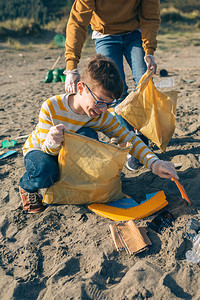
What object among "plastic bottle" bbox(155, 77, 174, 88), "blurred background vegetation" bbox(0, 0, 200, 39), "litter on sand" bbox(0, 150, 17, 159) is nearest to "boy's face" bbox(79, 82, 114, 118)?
"litter on sand" bbox(0, 150, 17, 159)

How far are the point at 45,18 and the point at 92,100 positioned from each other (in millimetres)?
14097

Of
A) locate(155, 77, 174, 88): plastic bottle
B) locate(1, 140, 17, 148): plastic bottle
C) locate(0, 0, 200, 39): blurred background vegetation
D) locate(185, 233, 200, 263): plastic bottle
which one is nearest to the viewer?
locate(185, 233, 200, 263): plastic bottle

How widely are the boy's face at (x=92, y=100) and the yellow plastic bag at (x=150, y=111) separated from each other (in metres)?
0.69

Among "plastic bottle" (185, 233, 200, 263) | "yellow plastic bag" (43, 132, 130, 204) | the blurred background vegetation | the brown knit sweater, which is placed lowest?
the blurred background vegetation

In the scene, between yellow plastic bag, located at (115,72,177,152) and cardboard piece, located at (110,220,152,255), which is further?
yellow plastic bag, located at (115,72,177,152)

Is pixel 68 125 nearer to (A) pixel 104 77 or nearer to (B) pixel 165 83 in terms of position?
(A) pixel 104 77

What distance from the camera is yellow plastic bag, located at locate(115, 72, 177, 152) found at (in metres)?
2.49

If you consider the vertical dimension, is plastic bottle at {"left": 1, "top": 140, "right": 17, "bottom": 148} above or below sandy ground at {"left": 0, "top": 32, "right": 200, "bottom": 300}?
below

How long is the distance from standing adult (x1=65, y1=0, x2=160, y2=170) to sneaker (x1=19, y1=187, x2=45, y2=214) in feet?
2.85

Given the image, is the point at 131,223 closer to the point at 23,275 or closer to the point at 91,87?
the point at 23,275

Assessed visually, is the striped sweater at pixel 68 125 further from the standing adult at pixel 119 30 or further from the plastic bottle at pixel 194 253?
the plastic bottle at pixel 194 253

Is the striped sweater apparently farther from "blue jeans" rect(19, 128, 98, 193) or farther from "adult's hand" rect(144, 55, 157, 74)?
"adult's hand" rect(144, 55, 157, 74)

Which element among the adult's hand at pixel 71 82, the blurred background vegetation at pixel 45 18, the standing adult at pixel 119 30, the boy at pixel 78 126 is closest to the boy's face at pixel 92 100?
the boy at pixel 78 126

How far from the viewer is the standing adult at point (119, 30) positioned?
2.34 m
